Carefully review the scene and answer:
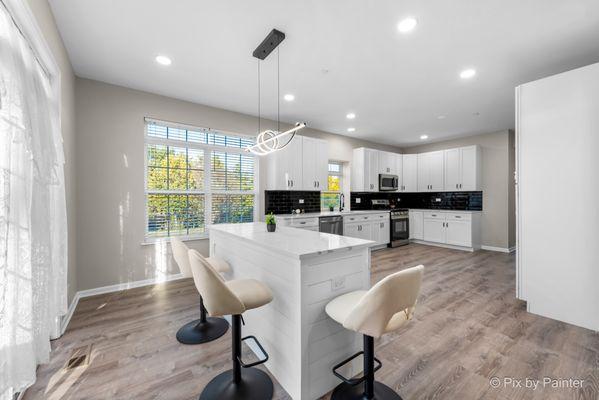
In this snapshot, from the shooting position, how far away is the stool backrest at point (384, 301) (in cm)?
120

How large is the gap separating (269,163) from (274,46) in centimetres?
247

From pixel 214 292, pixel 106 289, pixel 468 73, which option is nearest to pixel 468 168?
pixel 468 73

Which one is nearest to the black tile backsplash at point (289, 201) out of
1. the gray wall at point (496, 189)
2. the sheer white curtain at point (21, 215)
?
the sheer white curtain at point (21, 215)

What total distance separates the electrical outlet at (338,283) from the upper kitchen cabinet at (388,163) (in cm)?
520

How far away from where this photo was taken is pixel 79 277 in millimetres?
3154

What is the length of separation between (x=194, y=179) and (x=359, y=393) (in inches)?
143

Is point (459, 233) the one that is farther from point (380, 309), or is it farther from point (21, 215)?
point (21, 215)

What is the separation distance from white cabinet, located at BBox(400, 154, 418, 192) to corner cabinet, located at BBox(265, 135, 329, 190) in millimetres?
2782

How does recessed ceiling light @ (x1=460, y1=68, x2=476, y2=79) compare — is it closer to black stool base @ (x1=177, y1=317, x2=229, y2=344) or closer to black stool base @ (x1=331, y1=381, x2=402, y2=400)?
black stool base @ (x1=331, y1=381, x2=402, y2=400)

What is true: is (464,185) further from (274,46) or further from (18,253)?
(18,253)

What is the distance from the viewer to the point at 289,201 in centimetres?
517

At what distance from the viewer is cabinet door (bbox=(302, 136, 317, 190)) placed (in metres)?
5.03

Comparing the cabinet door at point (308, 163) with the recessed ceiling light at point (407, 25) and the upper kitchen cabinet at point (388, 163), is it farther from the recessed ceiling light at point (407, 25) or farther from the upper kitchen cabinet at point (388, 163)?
the recessed ceiling light at point (407, 25)

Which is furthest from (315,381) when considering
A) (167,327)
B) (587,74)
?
Answer: (587,74)
